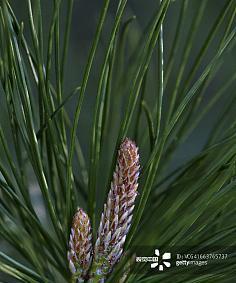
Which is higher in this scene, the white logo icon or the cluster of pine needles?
the cluster of pine needles

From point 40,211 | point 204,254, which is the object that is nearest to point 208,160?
point 204,254

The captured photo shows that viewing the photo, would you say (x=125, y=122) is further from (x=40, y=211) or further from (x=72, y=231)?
(x=40, y=211)

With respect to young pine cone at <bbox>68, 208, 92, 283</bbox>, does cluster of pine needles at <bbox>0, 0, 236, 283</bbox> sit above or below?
above
